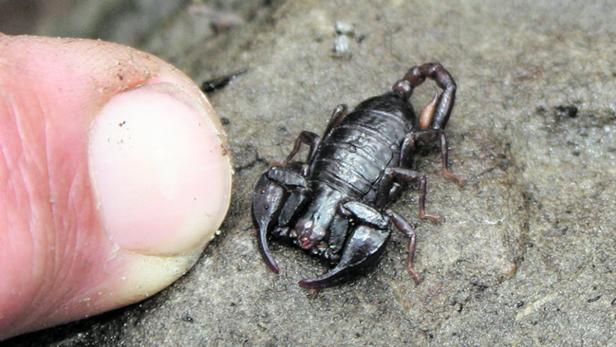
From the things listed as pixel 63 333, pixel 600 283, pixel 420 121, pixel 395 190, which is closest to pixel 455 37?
pixel 420 121

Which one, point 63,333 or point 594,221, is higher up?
point 594,221

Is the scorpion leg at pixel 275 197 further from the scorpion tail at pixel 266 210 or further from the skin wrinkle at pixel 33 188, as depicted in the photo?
the skin wrinkle at pixel 33 188

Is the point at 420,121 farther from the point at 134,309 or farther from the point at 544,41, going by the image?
the point at 134,309

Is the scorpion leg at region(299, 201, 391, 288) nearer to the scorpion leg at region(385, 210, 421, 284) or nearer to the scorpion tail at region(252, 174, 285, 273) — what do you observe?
the scorpion leg at region(385, 210, 421, 284)

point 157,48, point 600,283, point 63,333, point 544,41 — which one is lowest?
point 157,48

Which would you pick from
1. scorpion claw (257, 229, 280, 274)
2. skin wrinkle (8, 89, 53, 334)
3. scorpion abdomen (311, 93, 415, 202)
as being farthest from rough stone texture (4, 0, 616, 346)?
skin wrinkle (8, 89, 53, 334)

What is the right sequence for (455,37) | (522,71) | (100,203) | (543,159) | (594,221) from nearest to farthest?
(100,203), (594,221), (543,159), (522,71), (455,37)
